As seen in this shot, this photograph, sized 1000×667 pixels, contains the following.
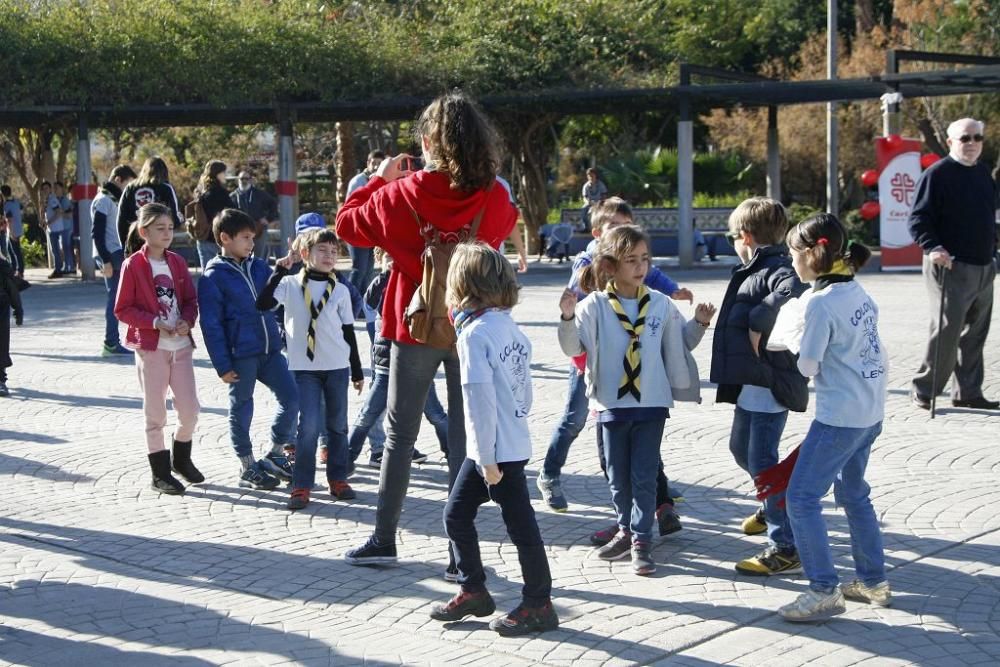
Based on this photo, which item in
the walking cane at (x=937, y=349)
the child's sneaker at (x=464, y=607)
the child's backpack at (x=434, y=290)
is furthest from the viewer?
the walking cane at (x=937, y=349)

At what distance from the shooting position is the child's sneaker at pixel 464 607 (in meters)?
4.95

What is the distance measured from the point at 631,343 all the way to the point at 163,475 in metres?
3.02

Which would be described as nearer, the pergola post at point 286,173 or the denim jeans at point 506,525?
the denim jeans at point 506,525

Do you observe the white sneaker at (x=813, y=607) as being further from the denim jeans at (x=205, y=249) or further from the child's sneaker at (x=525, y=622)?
the denim jeans at (x=205, y=249)

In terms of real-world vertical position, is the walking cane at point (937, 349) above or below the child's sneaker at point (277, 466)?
above

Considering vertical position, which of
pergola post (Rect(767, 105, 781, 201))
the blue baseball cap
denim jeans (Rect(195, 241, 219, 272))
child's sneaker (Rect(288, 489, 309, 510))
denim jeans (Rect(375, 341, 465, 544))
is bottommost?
child's sneaker (Rect(288, 489, 309, 510))

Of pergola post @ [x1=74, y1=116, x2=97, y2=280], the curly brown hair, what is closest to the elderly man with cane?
the curly brown hair

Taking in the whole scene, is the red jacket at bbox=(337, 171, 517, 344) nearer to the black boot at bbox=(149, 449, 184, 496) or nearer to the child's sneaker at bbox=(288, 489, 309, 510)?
the child's sneaker at bbox=(288, 489, 309, 510)

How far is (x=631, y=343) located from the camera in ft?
18.2

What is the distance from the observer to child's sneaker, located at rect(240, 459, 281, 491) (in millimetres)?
7156

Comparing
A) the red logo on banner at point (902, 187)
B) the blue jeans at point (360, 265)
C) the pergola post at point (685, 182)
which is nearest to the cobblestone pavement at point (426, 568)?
the blue jeans at point (360, 265)

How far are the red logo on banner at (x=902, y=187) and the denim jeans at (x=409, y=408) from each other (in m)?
16.3

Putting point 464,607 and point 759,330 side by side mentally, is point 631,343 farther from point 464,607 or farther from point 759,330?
point 464,607

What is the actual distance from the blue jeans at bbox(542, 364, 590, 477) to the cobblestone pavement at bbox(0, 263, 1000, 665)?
0.78ft
